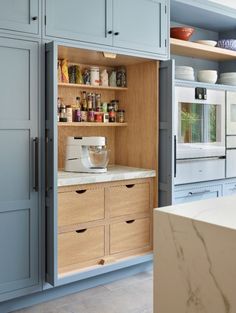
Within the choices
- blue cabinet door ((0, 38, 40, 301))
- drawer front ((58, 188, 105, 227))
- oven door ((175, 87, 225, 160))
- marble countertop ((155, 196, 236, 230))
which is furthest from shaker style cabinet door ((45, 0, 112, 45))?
marble countertop ((155, 196, 236, 230))

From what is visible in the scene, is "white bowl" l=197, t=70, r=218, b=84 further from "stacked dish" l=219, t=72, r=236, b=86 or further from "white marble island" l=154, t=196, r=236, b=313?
"white marble island" l=154, t=196, r=236, b=313

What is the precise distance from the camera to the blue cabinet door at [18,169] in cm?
251

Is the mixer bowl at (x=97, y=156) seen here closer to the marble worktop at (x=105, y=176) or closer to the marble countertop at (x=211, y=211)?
the marble worktop at (x=105, y=176)

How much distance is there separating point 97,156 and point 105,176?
297 millimetres

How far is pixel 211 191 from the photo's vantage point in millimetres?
3830

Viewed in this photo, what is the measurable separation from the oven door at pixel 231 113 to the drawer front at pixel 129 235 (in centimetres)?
133

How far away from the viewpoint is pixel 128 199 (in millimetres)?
3154

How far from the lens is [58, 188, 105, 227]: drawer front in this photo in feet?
9.06

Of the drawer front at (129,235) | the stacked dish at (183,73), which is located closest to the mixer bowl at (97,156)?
the drawer front at (129,235)

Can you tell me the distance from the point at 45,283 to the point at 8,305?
10.7 inches

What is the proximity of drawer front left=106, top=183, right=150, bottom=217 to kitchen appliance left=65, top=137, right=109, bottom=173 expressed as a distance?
202 millimetres

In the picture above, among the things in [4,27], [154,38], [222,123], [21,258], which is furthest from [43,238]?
[222,123]

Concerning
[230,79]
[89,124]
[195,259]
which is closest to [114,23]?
[89,124]

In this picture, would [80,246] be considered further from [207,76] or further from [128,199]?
[207,76]
